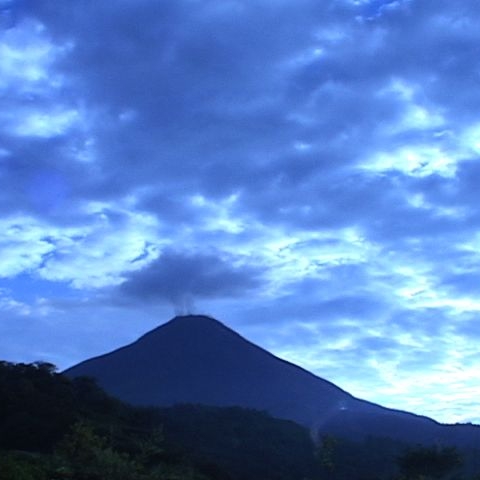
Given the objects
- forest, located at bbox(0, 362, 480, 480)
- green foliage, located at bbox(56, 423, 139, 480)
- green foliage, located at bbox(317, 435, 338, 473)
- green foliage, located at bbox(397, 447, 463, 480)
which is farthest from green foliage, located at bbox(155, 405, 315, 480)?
green foliage, located at bbox(56, 423, 139, 480)

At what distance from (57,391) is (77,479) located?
4254cm

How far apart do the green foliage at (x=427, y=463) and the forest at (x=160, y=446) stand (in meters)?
0.07

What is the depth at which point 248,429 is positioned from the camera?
10031cm

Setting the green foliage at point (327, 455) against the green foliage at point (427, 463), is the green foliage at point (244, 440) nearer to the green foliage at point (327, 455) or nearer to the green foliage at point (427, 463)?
the green foliage at point (327, 455)

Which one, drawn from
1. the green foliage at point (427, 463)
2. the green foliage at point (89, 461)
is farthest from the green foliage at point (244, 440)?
the green foliage at point (89, 461)

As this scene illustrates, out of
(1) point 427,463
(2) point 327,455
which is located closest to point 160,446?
(1) point 427,463

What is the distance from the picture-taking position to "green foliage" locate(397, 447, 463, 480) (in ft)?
224

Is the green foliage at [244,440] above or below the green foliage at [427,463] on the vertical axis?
above

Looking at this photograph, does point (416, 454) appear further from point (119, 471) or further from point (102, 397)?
point (119, 471)

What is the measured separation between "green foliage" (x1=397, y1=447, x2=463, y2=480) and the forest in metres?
0.07

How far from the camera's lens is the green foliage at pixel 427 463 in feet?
224

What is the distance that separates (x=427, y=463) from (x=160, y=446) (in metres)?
21.5

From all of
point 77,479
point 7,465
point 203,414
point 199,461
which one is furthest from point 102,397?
point 7,465

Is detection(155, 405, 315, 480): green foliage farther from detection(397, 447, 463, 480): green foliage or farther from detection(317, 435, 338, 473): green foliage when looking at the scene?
detection(397, 447, 463, 480): green foliage
